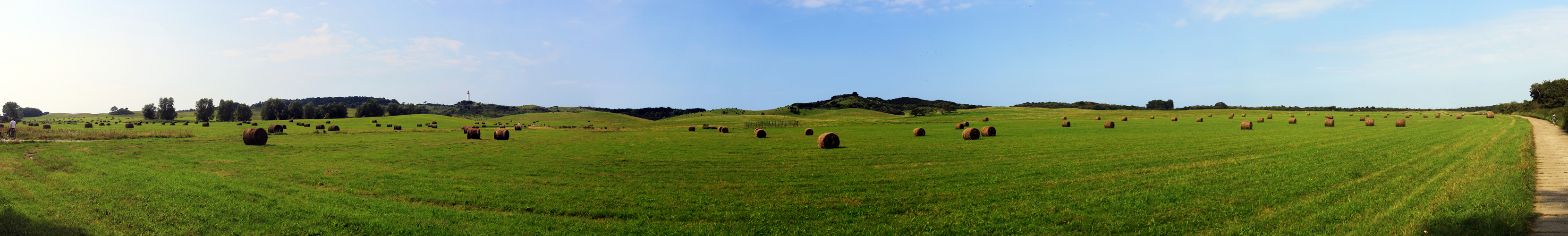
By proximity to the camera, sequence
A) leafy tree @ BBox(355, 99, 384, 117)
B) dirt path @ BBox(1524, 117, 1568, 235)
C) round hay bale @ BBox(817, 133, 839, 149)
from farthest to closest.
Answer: leafy tree @ BBox(355, 99, 384, 117), round hay bale @ BBox(817, 133, 839, 149), dirt path @ BBox(1524, 117, 1568, 235)

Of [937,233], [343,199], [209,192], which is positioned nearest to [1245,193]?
[937,233]

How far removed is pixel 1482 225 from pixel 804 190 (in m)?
10.5

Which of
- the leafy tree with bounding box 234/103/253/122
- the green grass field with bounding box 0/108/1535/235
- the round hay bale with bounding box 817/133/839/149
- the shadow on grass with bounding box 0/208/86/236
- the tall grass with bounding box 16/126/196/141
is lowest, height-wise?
the shadow on grass with bounding box 0/208/86/236

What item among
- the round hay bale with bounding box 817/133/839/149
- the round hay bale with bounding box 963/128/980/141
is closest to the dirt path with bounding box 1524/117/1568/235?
the round hay bale with bounding box 963/128/980/141

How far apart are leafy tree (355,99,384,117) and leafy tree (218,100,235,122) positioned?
2428 cm

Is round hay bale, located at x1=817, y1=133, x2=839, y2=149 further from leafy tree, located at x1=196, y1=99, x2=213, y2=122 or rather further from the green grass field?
leafy tree, located at x1=196, y1=99, x2=213, y2=122

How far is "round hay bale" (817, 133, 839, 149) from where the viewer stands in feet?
88.4

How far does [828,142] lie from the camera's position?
2703cm

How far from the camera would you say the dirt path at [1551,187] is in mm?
8039

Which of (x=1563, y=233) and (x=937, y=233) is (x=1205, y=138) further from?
(x=937, y=233)

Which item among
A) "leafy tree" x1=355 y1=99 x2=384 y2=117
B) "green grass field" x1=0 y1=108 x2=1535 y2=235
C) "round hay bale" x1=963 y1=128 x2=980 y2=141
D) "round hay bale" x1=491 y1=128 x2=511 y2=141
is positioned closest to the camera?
"green grass field" x1=0 y1=108 x2=1535 y2=235

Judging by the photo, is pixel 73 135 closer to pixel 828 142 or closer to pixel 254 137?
pixel 254 137

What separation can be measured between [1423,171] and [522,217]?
20.9 metres

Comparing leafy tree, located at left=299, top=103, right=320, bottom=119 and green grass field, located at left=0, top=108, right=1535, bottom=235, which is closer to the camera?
green grass field, located at left=0, top=108, right=1535, bottom=235
